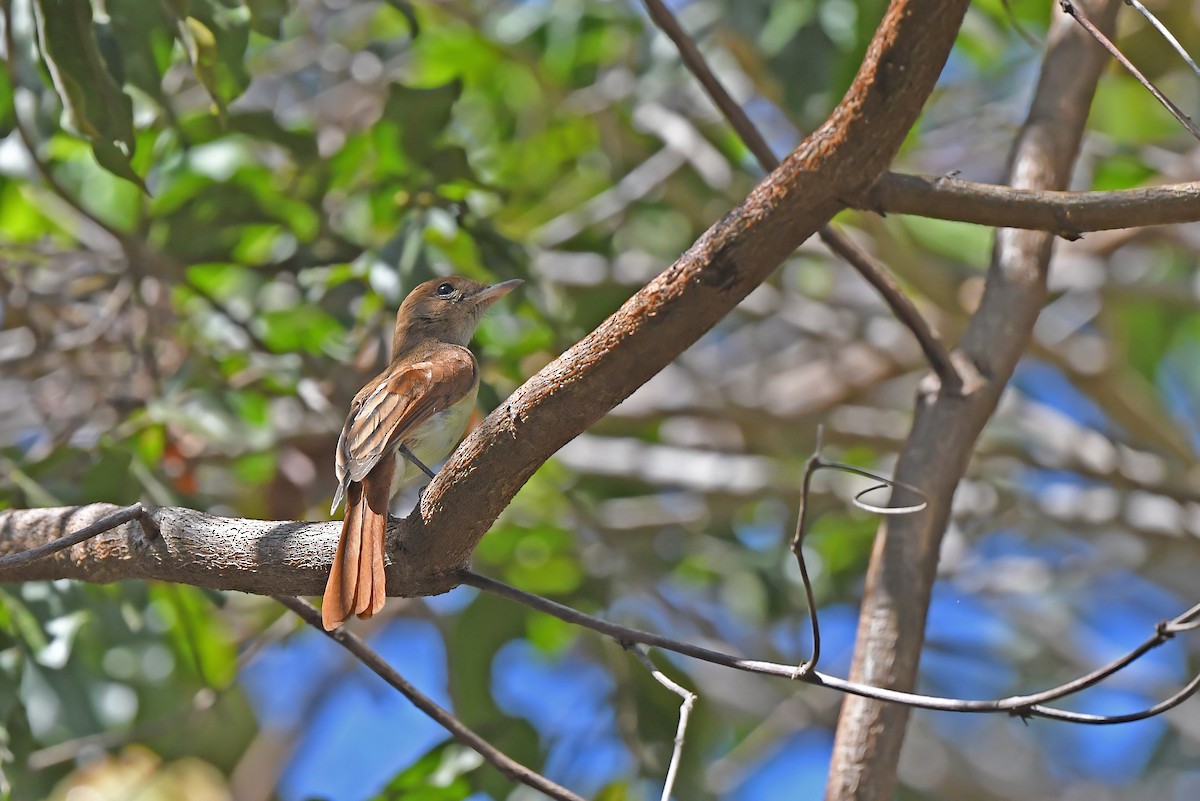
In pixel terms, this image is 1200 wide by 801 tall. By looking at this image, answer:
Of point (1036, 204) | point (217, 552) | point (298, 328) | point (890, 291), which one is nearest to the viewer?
point (1036, 204)

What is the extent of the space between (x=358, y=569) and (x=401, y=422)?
752 millimetres

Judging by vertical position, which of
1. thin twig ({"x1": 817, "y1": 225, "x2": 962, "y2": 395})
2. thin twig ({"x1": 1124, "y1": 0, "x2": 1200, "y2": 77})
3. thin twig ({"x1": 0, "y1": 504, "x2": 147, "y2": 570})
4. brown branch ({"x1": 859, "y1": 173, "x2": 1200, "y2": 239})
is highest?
thin twig ({"x1": 817, "y1": 225, "x2": 962, "y2": 395})

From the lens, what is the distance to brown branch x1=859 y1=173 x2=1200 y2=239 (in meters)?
2.31

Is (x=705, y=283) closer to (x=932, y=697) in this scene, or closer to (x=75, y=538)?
(x=932, y=697)

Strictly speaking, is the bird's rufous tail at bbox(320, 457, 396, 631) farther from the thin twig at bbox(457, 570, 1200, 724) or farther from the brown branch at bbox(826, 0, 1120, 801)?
the brown branch at bbox(826, 0, 1120, 801)

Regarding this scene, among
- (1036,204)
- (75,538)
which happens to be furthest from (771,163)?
(75,538)

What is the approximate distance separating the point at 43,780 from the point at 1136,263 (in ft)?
17.4

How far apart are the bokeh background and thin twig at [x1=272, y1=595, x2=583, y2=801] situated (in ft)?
2.30

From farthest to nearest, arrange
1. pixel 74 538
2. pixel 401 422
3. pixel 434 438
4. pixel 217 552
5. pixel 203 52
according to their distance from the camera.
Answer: pixel 203 52, pixel 434 438, pixel 401 422, pixel 217 552, pixel 74 538

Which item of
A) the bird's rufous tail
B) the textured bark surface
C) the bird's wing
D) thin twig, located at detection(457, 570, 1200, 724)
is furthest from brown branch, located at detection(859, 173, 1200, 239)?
the bird's wing

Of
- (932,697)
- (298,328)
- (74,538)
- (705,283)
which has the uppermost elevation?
(298,328)

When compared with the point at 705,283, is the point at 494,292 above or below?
above

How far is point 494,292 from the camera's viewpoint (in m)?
4.32

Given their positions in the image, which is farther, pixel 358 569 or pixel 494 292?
pixel 494 292
